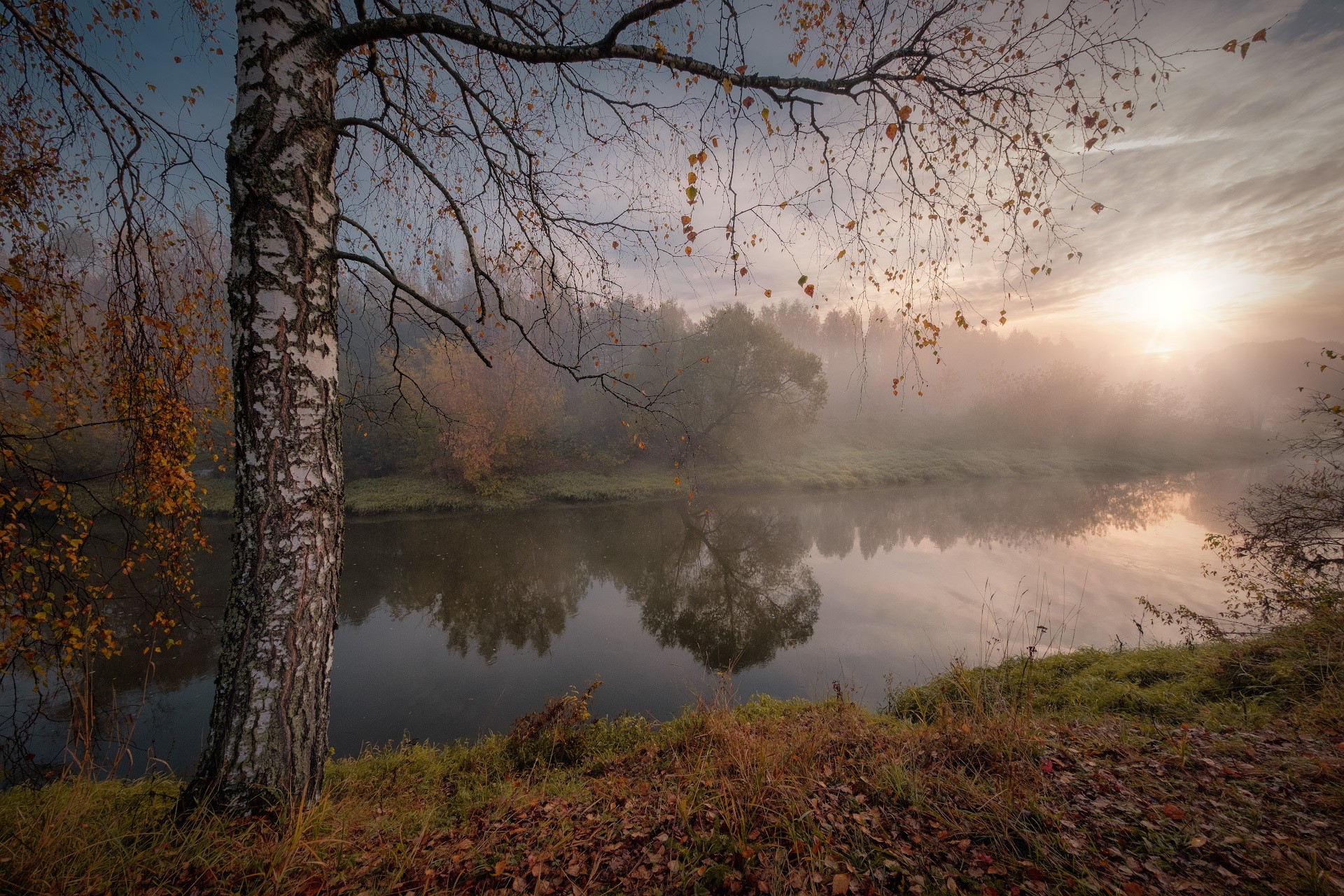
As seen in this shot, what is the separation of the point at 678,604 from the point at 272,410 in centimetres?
840

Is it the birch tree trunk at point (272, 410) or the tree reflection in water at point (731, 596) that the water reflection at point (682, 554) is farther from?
the birch tree trunk at point (272, 410)

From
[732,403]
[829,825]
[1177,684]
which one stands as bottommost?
[1177,684]

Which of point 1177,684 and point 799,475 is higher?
point 799,475

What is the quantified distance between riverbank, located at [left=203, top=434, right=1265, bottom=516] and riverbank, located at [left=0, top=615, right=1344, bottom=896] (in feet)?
42.1

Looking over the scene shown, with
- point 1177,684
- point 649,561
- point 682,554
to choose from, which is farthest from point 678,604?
point 1177,684

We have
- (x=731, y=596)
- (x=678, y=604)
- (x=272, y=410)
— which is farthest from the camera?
(x=731, y=596)

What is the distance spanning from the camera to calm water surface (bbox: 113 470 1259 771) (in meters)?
6.40

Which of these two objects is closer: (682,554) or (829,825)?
(829,825)

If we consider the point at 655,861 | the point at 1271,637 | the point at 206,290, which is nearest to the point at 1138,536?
the point at 1271,637

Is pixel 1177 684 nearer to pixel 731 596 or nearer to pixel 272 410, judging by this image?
pixel 731 596

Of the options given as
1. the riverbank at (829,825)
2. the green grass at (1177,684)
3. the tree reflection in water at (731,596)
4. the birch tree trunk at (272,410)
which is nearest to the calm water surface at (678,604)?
the tree reflection in water at (731,596)

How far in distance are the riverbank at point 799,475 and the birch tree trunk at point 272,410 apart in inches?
534

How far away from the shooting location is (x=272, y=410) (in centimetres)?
212

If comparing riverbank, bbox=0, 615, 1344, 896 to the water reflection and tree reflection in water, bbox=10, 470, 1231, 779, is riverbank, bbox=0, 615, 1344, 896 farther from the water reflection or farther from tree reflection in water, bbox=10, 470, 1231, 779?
tree reflection in water, bbox=10, 470, 1231, 779
